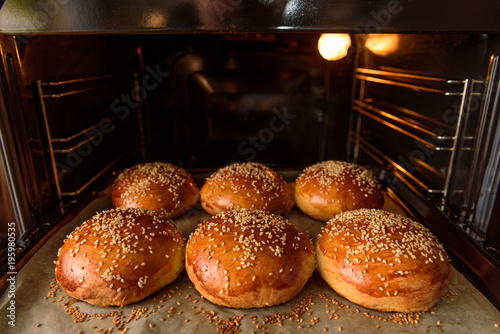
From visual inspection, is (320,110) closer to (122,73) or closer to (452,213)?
(452,213)

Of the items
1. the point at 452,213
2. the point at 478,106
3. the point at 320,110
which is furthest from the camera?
the point at 320,110

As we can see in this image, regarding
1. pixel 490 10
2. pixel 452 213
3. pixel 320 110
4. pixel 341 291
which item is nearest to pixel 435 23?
pixel 490 10

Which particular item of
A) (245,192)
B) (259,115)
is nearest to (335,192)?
(245,192)

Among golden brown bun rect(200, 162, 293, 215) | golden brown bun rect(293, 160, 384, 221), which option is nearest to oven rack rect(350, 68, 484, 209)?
golden brown bun rect(293, 160, 384, 221)

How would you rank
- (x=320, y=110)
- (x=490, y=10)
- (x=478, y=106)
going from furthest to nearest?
(x=320, y=110), (x=478, y=106), (x=490, y=10)

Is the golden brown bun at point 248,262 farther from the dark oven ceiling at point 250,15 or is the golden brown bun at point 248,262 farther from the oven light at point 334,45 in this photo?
the oven light at point 334,45

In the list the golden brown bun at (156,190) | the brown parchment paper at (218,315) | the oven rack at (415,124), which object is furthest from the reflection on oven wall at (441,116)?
the golden brown bun at (156,190)

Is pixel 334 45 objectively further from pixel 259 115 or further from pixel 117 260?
pixel 117 260

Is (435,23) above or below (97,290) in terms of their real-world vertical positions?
above
